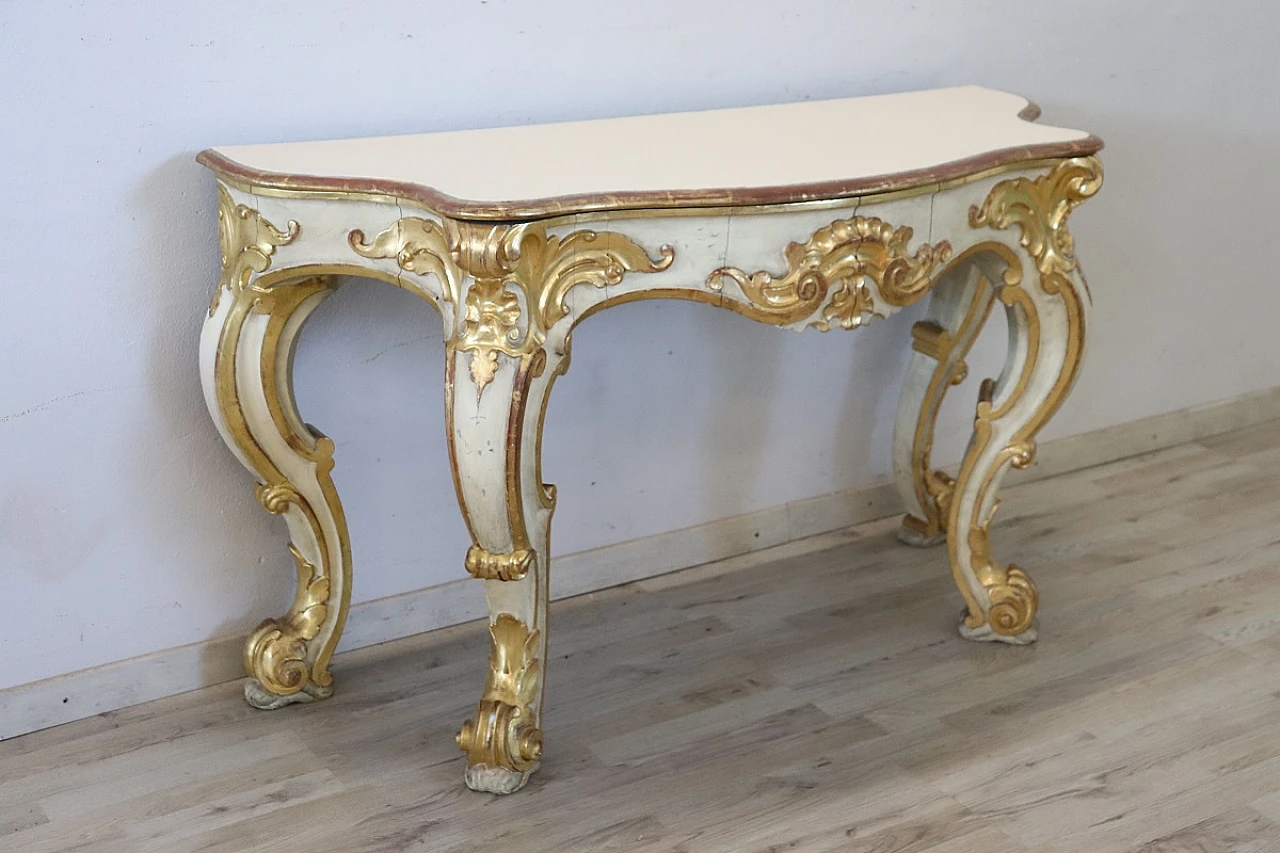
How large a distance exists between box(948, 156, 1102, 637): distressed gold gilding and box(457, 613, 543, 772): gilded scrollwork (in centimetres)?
73

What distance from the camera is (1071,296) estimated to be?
193 centimetres

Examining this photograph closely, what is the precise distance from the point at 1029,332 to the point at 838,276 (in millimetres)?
449

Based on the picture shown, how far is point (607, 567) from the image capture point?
89.4 inches

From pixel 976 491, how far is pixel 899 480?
14.0 inches

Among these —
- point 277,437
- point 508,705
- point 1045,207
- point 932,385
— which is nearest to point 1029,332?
point 1045,207

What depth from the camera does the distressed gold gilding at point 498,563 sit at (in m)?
1.63

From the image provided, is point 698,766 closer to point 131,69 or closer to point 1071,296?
point 1071,296

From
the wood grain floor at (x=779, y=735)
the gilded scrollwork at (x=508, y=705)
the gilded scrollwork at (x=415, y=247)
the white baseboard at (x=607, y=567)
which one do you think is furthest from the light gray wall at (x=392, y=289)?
the gilded scrollwork at (x=508, y=705)

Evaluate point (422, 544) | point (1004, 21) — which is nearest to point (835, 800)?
point (422, 544)

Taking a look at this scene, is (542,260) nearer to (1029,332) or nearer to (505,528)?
(505,528)

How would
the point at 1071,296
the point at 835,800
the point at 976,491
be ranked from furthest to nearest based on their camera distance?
the point at 976,491, the point at 1071,296, the point at 835,800

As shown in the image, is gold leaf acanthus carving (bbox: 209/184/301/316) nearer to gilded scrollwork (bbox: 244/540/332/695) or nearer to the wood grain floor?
gilded scrollwork (bbox: 244/540/332/695)

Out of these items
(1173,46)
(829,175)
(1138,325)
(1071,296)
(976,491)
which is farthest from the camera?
(1138,325)

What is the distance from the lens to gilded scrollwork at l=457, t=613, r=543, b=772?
1.70 metres
